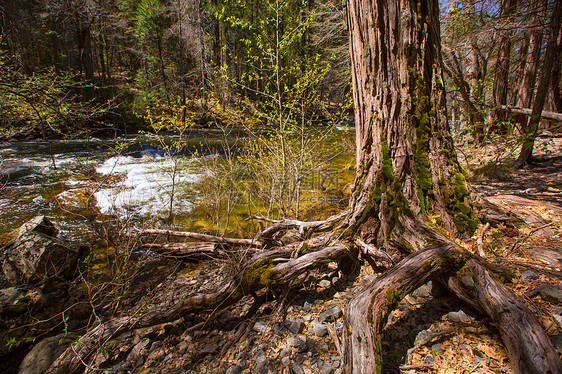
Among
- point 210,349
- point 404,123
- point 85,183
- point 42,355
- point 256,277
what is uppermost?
point 404,123

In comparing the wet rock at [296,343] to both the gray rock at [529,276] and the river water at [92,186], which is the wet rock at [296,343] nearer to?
the gray rock at [529,276]

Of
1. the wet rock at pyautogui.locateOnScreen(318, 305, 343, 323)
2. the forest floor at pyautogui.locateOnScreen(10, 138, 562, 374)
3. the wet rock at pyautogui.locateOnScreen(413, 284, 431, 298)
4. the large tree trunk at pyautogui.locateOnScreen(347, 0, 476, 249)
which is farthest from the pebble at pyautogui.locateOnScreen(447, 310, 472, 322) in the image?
the wet rock at pyautogui.locateOnScreen(318, 305, 343, 323)

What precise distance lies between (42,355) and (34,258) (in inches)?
89.5

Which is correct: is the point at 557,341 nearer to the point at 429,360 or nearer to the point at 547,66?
the point at 429,360

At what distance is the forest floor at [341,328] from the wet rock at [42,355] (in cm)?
63

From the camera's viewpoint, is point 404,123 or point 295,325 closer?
point 295,325

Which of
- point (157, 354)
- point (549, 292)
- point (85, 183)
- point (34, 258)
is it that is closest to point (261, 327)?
point (157, 354)

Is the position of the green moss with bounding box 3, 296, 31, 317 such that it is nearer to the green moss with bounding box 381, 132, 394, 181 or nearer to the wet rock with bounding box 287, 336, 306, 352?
the wet rock with bounding box 287, 336, 306, 352

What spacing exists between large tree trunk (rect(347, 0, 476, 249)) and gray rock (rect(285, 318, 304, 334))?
4.05 ft

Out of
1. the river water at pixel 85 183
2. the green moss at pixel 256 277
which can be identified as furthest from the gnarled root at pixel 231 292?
the river water at pixel 85 183

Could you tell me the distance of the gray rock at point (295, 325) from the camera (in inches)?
92.6

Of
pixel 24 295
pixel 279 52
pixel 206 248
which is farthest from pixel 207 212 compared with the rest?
pixel 279 52

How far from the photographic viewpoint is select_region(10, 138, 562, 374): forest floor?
1751 mm

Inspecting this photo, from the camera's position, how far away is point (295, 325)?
2.40 meters
